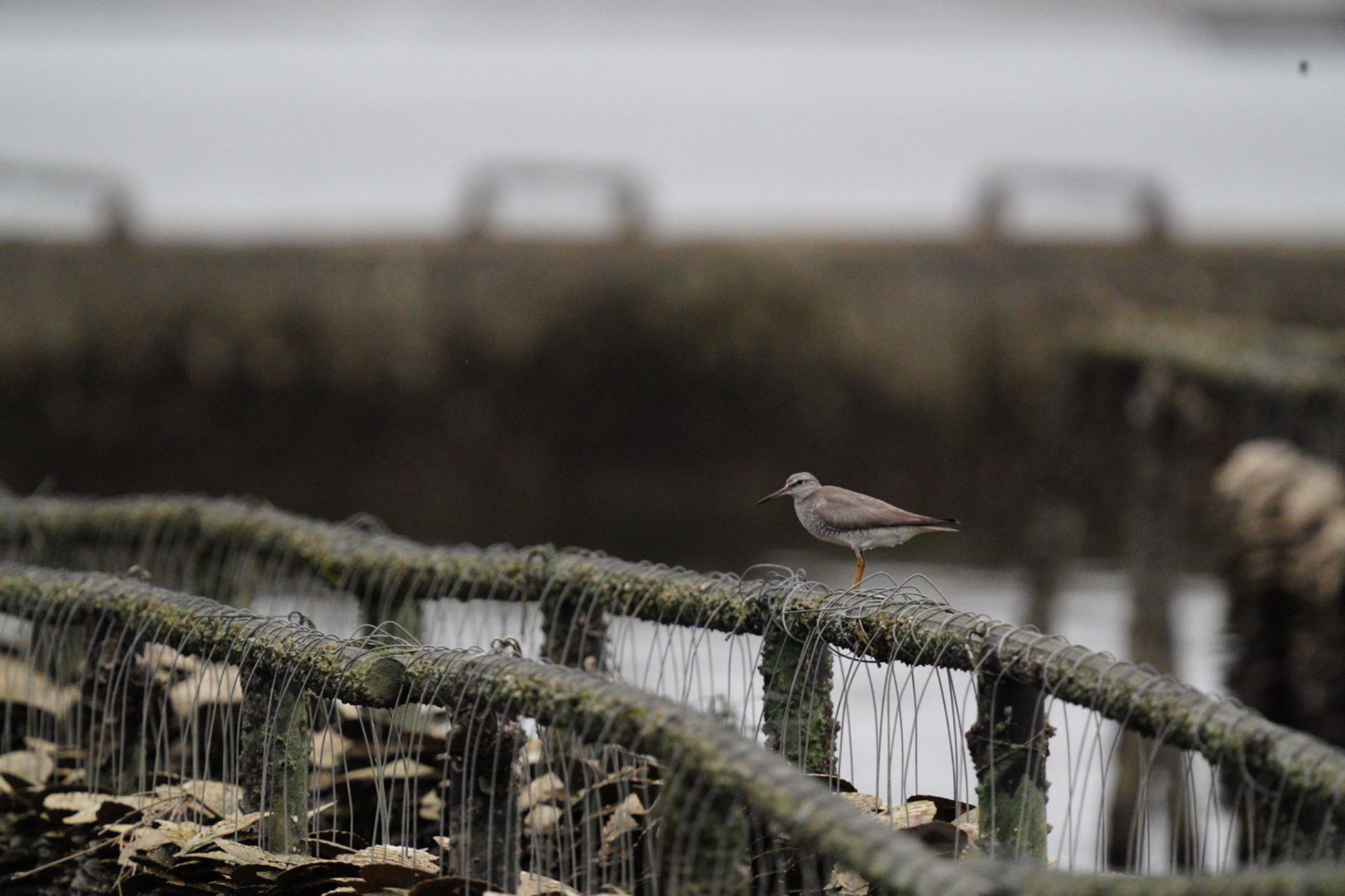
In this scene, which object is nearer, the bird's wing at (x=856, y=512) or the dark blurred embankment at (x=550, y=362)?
the bird's wing at (x=856, y=512)

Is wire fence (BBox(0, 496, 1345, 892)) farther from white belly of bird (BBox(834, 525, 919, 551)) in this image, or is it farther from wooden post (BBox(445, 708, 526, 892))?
white belly of bird (BBox(834, 525, 919, 551))

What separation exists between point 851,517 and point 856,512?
25mm

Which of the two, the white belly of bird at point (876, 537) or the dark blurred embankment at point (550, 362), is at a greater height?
the dark blurred embankment at point (550, 362)

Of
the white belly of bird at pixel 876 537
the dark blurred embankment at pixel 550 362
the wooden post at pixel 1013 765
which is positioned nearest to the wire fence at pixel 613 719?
the wooden post at pixel 1013 765

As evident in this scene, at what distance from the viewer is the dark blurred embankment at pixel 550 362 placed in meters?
19.9

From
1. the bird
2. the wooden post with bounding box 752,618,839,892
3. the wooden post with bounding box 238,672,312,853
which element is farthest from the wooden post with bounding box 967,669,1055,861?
the wooden post with bounding box 238,672,312,853

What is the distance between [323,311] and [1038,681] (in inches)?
685

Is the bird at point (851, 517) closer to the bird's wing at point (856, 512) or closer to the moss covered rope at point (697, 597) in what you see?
the bird's wing at point (856, 512)

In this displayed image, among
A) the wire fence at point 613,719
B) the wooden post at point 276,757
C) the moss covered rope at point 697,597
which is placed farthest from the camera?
the wooden post at point 276,757

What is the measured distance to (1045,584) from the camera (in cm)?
1530

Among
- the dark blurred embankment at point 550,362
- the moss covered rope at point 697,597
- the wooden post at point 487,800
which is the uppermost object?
the dark blurred embankment at point 550,362

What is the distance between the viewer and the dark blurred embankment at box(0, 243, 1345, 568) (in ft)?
65.3

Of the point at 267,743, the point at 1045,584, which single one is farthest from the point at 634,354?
the point at 267,743

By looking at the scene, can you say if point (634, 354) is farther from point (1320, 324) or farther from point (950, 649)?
point (950, 649)
